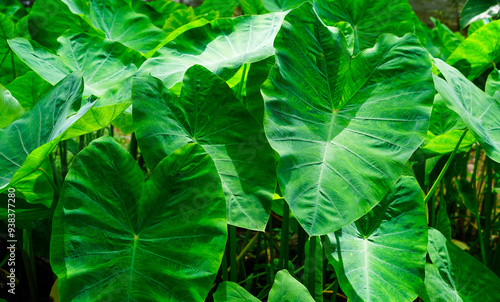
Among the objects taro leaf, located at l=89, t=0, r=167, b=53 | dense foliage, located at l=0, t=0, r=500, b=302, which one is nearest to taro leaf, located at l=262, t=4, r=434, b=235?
dense foliage, located at l=0, t=0, r=500, b=302

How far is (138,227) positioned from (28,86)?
656 millimetres

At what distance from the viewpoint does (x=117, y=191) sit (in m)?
0.66

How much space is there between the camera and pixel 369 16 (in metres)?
1.07

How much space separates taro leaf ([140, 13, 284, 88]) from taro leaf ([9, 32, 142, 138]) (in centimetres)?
11

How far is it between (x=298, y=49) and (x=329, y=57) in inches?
2.6

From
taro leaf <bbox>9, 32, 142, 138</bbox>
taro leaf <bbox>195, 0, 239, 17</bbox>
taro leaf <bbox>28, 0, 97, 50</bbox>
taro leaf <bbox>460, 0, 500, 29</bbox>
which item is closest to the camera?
taro leaf <bbox>9, 32, 142, 138</bbox>

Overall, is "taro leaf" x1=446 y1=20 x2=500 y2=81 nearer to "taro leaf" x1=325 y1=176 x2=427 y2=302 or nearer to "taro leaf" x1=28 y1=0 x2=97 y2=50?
"taro leaf" x1=325 y1=176 x2=427 y2=302

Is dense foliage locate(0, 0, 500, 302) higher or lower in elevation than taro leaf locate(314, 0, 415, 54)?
lower

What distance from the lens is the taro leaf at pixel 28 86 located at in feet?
3.48

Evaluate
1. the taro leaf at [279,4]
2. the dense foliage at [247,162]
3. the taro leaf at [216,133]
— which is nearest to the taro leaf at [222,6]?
the taro leaf at [279,4]

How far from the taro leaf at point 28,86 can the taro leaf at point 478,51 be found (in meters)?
1.13

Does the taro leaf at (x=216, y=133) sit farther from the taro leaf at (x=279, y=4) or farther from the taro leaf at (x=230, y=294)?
the taro leaf at (x=279, y=4)

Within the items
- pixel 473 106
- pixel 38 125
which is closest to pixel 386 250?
pixel 473 106

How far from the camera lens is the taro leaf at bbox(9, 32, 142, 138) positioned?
908 millimetres
